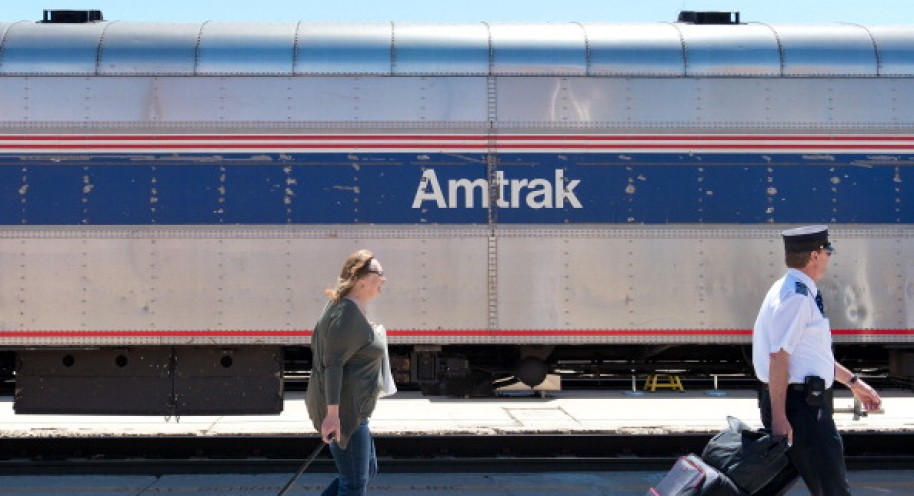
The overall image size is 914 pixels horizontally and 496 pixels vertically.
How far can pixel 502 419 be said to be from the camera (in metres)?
9.43

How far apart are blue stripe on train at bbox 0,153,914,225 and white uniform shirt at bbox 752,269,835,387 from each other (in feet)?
9.90

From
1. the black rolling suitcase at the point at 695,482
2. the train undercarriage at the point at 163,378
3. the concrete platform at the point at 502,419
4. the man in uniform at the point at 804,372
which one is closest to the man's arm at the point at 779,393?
the man in uniform at the point at 804,372

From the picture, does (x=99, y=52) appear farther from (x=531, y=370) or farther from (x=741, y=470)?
(x=741, y=470)

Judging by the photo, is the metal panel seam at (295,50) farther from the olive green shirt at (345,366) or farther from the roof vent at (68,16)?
the olive green shirt at (345,366)

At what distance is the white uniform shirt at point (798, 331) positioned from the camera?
3643 millimetres

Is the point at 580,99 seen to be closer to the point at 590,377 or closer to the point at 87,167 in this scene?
the point at 590,377

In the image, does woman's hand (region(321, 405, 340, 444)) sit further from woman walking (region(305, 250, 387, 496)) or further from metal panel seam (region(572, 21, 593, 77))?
metal panel seam (region(572, 21, 593, 77))

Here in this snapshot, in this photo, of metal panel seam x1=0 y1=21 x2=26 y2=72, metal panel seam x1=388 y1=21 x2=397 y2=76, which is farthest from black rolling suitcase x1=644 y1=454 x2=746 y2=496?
metal panel seam x1=0 y1=21 x2=26 y2=72

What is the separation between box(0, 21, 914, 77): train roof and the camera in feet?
22.4

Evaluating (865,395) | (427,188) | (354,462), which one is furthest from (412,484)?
(865,395)

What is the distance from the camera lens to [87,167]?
21.9ft

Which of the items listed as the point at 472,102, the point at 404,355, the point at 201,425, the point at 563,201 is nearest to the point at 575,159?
the point at 563,201

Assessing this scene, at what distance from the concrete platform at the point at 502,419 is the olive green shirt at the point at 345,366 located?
13.0 ft

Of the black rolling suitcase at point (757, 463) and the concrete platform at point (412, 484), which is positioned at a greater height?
the black rolling suitcase at point (757, 463)
